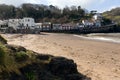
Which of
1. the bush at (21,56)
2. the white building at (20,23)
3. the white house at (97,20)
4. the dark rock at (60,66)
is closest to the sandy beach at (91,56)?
the dark rock at (60,66)

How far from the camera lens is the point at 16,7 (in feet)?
364

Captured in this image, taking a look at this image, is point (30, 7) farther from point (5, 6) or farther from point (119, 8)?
point (119, 8)

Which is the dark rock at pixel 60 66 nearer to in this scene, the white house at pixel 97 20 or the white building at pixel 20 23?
the white building at pixel 20 23

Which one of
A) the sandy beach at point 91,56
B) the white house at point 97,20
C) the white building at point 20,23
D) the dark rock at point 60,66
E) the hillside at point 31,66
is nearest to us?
the hillside at point 31,66

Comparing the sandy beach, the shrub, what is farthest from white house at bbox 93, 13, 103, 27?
the shrub

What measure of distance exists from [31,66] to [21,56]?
0.93 feet

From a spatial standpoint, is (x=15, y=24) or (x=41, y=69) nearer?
(x=41, y=69)

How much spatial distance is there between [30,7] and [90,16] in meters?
35.2

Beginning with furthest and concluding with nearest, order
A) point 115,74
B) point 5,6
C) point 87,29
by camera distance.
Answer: point 5,6 < point 87,29 < point 115,74

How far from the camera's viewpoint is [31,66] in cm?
674

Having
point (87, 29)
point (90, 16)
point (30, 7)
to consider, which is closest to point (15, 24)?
point (87, 29)

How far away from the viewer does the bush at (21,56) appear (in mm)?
6574

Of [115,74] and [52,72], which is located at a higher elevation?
[52,72]

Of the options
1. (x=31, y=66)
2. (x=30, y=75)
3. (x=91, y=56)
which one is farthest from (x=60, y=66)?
(x=91, y=56)
